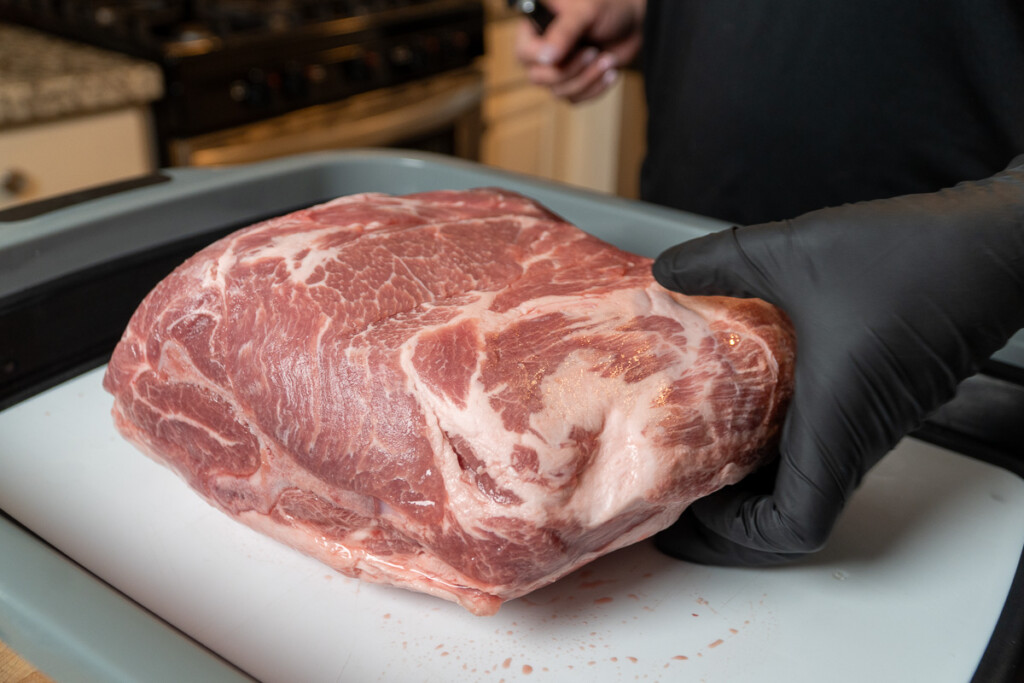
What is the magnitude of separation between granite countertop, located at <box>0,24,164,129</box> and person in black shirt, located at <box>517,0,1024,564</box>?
0.89 metres

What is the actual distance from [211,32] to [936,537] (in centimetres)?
196

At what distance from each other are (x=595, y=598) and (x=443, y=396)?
0.78 ft

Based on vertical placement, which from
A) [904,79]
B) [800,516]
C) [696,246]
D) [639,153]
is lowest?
[639,153]

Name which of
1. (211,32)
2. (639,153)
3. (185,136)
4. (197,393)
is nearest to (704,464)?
(197,393)

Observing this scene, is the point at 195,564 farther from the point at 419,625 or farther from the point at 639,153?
the point at 639,153

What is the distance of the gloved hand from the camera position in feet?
4.59

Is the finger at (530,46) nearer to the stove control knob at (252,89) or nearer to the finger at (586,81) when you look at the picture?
the finger at (586,81)

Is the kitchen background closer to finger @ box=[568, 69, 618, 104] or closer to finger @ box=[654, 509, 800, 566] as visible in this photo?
finger @ box=[568, 69, 618, 104]

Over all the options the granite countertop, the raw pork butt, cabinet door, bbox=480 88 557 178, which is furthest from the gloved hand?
cabinet door, bbox=480 88 557 178

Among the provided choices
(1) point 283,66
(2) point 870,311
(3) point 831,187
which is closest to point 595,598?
(2) point 870,311

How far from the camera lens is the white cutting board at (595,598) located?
2.32 feet

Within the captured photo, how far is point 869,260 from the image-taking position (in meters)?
0.68

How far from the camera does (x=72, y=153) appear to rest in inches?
71.7

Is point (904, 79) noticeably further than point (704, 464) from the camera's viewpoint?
Yes
